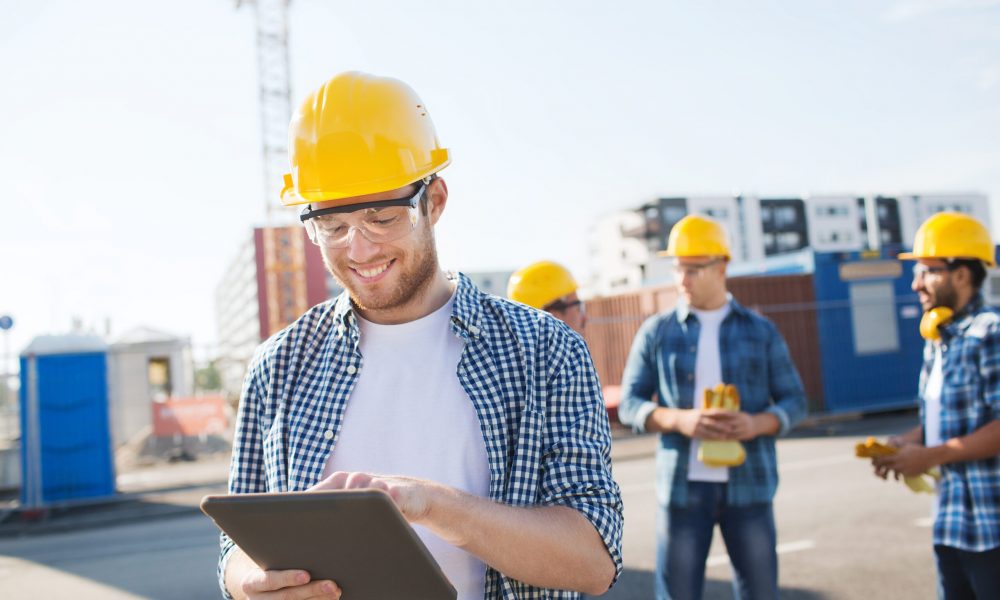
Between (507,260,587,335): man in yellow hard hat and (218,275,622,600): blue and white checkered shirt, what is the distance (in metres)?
2.31

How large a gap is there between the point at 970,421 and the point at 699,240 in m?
1.38

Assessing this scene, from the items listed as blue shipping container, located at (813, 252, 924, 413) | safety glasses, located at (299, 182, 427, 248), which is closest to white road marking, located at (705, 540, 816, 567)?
safety glasses, located at (299, 182, 427, 248)

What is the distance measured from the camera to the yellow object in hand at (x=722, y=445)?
3238 millimetres

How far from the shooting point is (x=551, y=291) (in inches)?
163

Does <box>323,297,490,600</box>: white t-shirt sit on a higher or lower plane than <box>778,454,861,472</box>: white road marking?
higher

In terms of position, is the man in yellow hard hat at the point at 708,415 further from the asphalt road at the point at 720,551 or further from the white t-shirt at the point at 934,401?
the asphalt road at the point at 720,551

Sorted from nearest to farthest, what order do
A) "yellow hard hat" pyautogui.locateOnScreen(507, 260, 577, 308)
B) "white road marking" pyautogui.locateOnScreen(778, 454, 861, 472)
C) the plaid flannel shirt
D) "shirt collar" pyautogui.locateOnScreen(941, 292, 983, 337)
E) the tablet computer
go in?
the tablet computer
"shirt collar" pyautogui.locateOnScreen(941, 292, 983, 337)
the plaid flannel shirt
"yellow hard hat" pyautogui.locateOnScreen(507, 260, 577, 308)
"white road marking" pyautogui.locateOnScreen(778, 454, 861, 472)

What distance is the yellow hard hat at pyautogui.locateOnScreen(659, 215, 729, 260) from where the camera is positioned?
370cm

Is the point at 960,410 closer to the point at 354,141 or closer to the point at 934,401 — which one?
the point at 934,401

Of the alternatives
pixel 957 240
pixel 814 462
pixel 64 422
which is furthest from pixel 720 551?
pixel 64 422

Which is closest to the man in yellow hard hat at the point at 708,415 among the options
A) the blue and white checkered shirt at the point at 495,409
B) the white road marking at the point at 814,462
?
the blue and white checkered shirt at the point at 495,409

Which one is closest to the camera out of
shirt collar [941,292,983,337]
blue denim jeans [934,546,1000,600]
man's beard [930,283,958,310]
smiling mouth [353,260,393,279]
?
smiling mouth [353,260,393,279]

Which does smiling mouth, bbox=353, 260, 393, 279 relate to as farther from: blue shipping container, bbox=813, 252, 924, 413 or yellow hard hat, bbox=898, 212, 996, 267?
blue shipping container, bbox=813, 252, 924, 413

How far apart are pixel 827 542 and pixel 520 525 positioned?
586 centimetres
